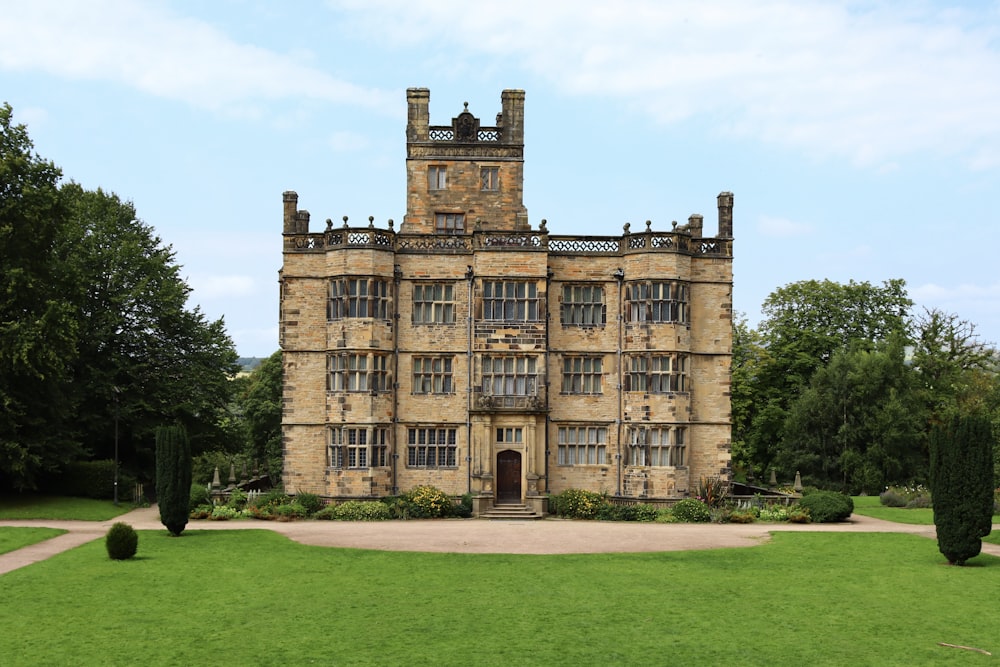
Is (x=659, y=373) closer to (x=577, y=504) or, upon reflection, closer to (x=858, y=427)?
(x=577, y=504)

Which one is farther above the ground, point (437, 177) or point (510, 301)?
point (437, 177)

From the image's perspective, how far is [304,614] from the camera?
20.5 metres

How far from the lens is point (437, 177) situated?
47750 millimetres

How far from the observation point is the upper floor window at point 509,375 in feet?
144

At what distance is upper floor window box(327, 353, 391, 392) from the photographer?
4334 cm

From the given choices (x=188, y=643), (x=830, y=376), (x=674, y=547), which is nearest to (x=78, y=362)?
(x=674, y=547)

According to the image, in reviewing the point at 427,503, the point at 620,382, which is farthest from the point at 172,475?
the point at 620,382

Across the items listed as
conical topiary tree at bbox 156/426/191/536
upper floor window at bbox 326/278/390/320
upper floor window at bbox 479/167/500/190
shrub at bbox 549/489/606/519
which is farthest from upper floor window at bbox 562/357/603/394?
conical topiary tree at bbox 156/426/191/536

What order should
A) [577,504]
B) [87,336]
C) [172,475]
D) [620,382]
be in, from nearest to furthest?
[172,475], [577,504], [620,382], [87,336]

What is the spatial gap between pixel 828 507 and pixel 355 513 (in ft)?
62.5

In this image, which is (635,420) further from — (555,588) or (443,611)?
(443,611)

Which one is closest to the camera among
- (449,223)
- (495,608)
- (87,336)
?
(495,608)

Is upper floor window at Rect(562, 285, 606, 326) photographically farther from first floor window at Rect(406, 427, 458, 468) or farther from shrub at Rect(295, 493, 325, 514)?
shrub at Rect(295, 493, 325, 514)

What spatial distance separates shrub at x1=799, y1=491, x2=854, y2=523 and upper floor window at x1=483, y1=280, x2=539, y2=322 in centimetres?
1386
